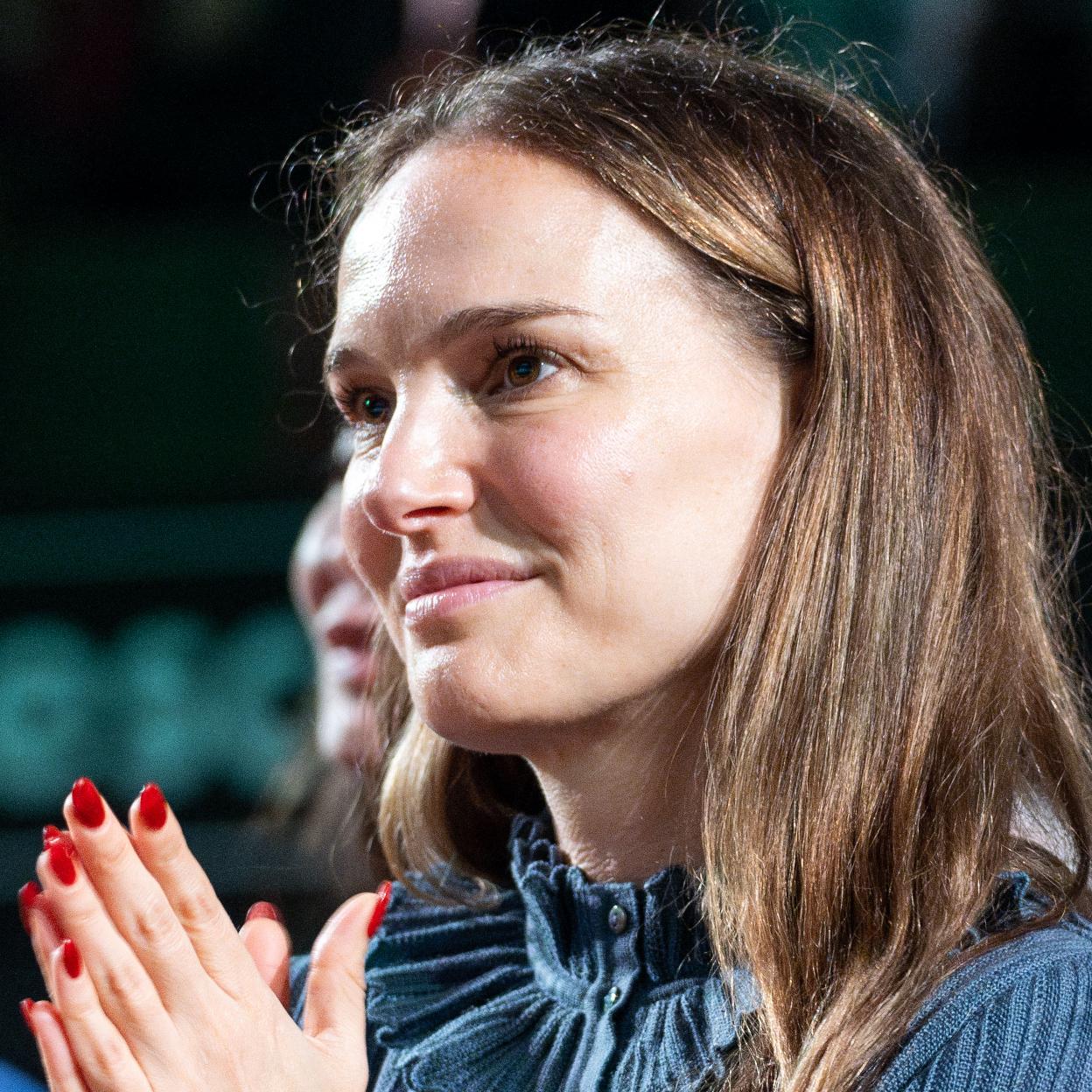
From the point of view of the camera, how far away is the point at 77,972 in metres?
1.05

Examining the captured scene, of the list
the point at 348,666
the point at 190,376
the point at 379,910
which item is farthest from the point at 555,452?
the point at 190,376

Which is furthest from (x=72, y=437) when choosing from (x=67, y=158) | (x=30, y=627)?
(x=67, y=158)

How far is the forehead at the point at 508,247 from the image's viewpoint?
1234 millimetres

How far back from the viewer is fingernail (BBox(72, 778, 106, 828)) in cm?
104

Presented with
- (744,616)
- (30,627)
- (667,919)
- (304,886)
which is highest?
(744,616)

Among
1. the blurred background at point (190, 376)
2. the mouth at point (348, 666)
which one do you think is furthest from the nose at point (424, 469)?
the blurred background at point (190, 376)

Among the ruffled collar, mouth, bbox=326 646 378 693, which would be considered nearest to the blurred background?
mouth, bbox=326 646 378 693

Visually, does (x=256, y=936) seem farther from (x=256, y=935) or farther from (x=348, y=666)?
(x=348, y=666)

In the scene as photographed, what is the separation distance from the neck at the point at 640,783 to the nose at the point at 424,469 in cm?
21

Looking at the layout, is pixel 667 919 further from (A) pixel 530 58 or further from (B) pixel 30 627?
(B) pixel 30 627

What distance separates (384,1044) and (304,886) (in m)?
1.48

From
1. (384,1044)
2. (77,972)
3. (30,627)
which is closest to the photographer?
(77,972)

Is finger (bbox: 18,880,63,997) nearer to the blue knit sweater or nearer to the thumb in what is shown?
the thumb

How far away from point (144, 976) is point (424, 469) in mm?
425
